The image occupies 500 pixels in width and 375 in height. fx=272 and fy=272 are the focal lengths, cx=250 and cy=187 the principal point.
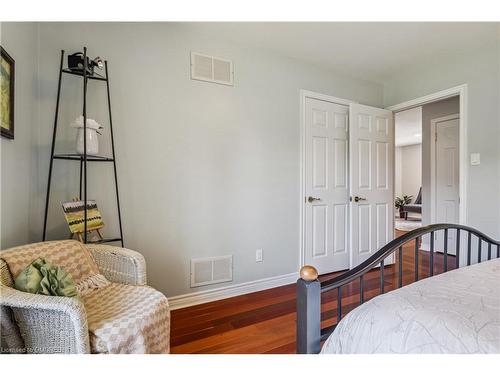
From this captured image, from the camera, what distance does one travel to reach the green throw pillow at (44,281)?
115cm

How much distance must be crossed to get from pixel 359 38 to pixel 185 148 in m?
1.82

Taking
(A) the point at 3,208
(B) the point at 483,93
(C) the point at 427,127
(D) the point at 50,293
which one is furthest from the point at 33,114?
(C) the point at 427,127

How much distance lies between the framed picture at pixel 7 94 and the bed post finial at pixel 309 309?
Result: 64.3 inches

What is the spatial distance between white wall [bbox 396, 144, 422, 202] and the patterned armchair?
9.28m

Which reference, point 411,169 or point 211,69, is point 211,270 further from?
point 411,169

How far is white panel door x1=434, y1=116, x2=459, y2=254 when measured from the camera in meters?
3.86

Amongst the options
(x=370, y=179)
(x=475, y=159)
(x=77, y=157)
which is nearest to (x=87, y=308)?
(x=77, y=157)

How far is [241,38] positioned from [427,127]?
3376 mm

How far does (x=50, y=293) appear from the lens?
3.82ft

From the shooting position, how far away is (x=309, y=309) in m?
0.93

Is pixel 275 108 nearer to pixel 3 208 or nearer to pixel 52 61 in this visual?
pixel 52 61

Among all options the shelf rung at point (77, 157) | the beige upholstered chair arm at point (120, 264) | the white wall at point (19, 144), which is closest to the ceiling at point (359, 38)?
the white wall at point (19, 144)

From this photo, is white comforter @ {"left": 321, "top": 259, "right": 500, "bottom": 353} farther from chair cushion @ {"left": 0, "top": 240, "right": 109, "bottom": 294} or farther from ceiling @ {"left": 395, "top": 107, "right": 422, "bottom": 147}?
ceiling @ {"left": 395, "top": 107, "right": 422, "bottom": 147}
